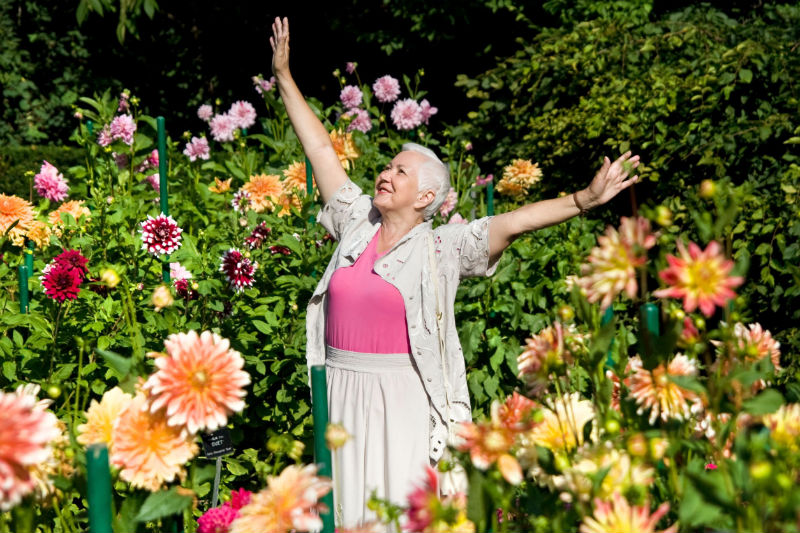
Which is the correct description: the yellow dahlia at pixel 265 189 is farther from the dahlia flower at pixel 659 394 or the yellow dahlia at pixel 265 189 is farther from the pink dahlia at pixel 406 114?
the dahlia flower at pixel 659 394

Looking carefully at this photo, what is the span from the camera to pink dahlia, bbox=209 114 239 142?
13.6ft

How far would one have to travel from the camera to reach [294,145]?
156 inches

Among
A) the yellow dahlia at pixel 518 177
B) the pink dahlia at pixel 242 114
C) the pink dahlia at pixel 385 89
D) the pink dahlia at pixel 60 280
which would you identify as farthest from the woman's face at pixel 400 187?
the pink dahlia at pixel 242 114

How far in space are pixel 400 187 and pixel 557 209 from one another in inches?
14.7

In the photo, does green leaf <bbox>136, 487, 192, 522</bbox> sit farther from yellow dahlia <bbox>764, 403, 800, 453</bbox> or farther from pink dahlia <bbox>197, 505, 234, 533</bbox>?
yellow dahlia <bbox>764, 403, 800, 453</bbox>

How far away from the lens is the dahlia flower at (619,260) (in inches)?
33.5

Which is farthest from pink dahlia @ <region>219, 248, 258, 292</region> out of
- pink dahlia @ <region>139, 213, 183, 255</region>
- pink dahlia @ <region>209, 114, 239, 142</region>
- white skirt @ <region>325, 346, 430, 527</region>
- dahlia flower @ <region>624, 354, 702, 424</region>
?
pink dahlia @ <region>209, 114, 239, 142</region>

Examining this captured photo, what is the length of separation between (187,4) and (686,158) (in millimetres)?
6391

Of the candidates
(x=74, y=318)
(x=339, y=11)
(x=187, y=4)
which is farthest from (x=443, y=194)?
(x=187, y=4)

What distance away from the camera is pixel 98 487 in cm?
88

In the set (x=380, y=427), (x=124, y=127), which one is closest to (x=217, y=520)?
(x=380, y=427)

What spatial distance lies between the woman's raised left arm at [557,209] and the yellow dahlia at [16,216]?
4.89 feet

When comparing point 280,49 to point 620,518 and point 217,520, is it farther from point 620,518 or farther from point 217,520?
point 620,518

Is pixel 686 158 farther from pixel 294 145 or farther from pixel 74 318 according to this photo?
pixel 74 318
